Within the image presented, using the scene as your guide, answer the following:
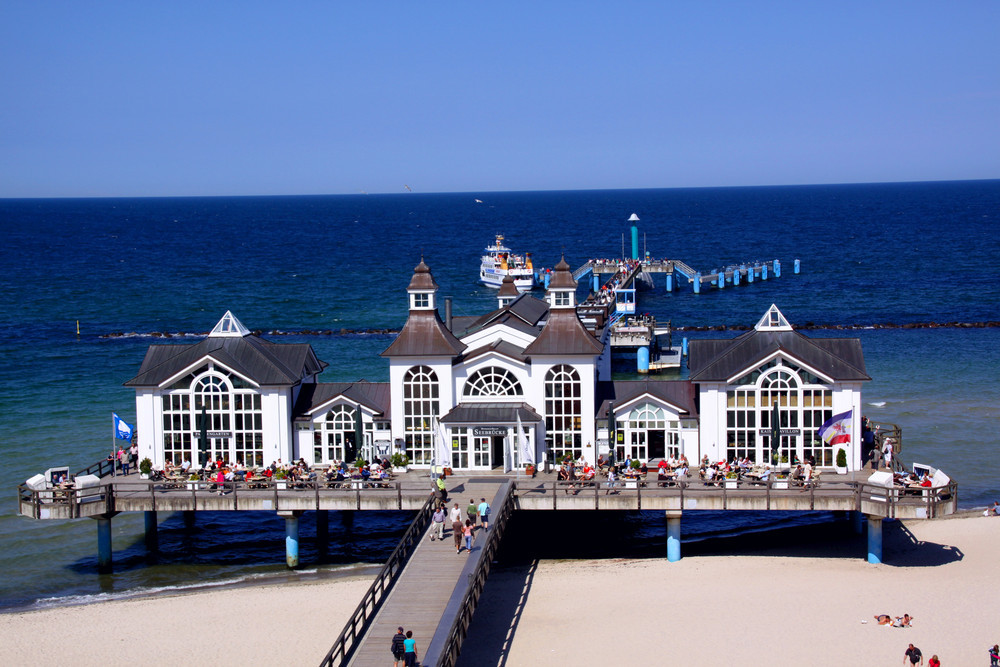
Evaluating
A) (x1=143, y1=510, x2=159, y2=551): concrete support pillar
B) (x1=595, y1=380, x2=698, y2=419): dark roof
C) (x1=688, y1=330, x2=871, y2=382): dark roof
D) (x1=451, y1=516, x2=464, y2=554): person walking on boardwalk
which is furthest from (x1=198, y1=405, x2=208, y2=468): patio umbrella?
(x1=688, y1=330, x2=871, y2=382): dark roof

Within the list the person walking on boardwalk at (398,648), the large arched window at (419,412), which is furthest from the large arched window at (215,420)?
the person walking on boardwalk at (398,648)

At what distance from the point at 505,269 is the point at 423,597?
268 ft

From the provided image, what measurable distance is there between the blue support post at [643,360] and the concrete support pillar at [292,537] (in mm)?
34081

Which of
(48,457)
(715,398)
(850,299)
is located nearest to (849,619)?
(715,398)

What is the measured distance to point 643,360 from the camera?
220ft

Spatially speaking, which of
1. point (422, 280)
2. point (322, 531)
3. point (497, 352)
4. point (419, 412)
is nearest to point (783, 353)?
point (497, 352)

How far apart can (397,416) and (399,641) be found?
50.1ft

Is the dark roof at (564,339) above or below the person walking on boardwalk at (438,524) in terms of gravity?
above

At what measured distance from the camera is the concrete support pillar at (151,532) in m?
38.2

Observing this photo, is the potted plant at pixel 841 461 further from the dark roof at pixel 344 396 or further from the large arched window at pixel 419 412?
the dark roof at pixel 344 396

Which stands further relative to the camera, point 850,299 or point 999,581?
point 850,299

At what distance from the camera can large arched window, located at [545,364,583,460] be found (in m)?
37.8

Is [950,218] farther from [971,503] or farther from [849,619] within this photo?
[849,619]

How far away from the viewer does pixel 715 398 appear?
121 feet
